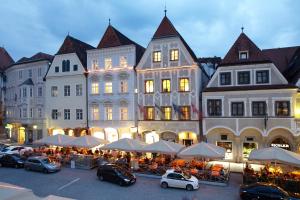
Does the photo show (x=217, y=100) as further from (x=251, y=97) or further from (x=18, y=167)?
(x=18, y=167)

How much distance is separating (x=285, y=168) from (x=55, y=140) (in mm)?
24283

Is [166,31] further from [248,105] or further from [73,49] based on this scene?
[73,49]

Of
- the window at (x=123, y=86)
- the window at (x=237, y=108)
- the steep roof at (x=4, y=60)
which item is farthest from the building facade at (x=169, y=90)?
the steep roof at (x=4, y=60)

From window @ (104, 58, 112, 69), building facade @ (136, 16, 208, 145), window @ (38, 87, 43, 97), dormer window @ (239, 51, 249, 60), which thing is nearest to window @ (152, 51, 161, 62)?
building facade @ (136, 16, 208, 145)

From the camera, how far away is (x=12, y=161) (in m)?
28.5

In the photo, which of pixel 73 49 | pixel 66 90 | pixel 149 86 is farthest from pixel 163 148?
pixel 73 49

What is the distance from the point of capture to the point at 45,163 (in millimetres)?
26438

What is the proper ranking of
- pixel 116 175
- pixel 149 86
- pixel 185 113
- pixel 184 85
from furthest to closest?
pixel 149 86 → pixel 184 85 → pixel 185 113 → pixel 116 175

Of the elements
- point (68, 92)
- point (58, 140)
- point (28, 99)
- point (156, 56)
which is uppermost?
point (156, 56)

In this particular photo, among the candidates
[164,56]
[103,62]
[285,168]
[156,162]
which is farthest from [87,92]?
[285,168]

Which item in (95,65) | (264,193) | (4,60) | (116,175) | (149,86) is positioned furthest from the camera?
(4,60)

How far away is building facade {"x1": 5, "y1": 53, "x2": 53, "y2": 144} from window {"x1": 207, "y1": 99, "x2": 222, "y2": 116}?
25.3 m

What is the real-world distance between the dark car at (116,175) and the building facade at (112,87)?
35.6 ft

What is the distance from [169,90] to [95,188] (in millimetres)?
15644
